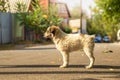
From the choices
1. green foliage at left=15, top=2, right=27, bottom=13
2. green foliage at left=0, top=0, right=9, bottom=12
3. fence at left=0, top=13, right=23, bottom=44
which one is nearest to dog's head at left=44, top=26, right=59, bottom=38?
fence at left=0, top=13, right=23, bottom=44

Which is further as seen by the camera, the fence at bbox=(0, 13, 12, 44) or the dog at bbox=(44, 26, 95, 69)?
the fence at bbox=(0, 13, 12, 44)

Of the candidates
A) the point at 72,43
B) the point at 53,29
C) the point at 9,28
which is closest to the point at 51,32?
the point at 53,29

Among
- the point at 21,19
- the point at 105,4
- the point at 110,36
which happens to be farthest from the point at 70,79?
the point at 110,36

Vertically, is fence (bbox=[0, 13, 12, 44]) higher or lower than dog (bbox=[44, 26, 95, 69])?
lower

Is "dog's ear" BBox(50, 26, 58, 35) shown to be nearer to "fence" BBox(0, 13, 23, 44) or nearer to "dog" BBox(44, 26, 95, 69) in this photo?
"dog" BBox(44, 26, 95, 69)

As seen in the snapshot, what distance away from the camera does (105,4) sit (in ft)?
127

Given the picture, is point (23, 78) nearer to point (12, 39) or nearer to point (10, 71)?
point (10, 71)

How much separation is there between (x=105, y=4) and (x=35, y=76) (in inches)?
1039

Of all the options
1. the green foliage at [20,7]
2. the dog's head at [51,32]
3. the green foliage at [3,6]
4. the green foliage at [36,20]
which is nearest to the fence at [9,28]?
the green foliage at [36,20]

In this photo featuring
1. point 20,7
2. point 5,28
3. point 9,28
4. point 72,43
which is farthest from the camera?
point 20,7

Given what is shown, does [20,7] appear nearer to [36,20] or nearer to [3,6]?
[36,20]

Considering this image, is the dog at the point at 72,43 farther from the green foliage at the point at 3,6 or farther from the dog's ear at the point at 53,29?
the green foliage at the point at 3,6

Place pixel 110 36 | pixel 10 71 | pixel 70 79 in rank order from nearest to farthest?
pixel 70 79
pixel 10 71
pixel 110 36

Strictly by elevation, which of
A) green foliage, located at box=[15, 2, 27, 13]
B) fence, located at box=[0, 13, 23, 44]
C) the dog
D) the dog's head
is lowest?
fence, located at box=[0, 13, 23, 44]
